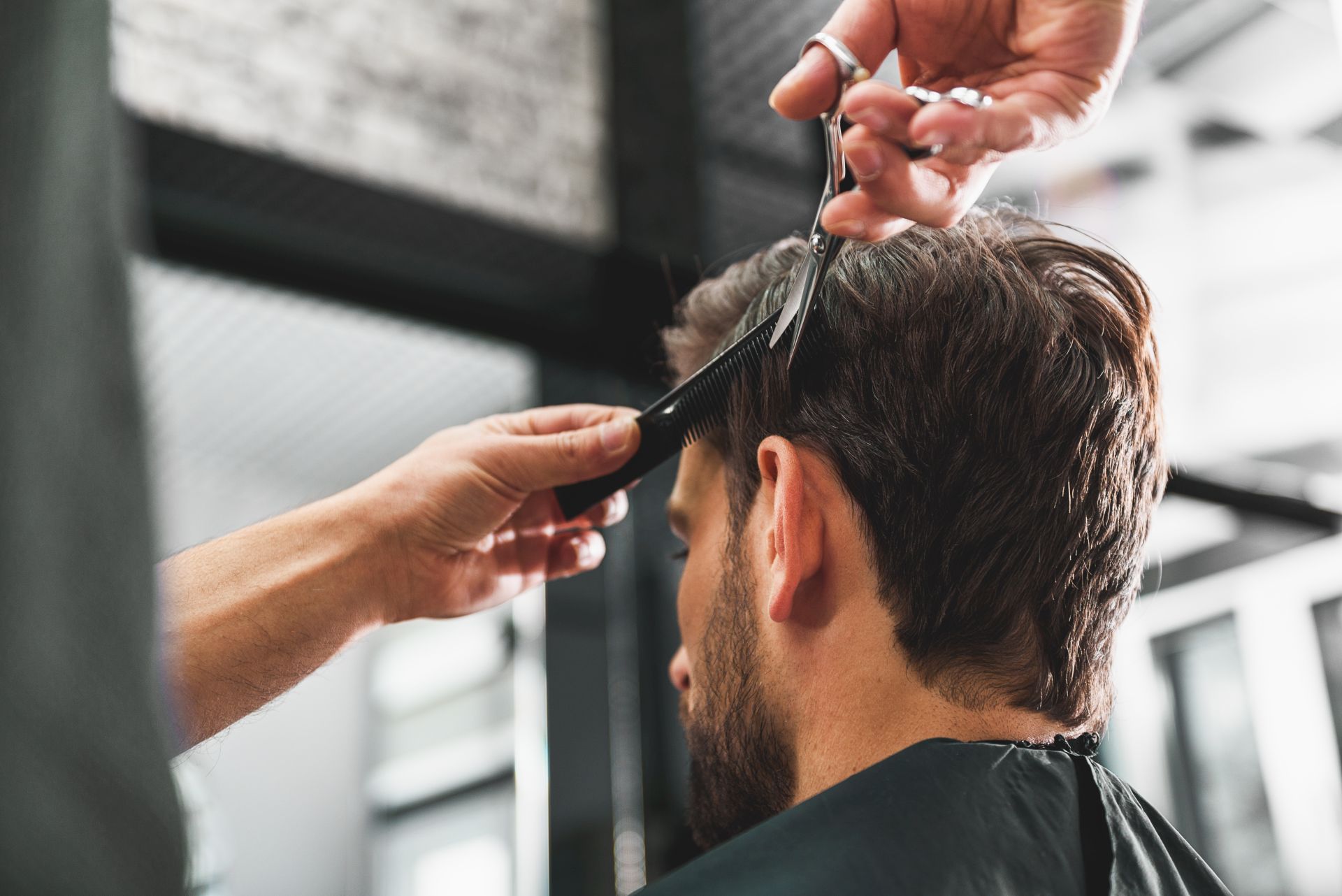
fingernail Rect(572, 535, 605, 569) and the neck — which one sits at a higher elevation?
fingernail Rect(572, 535, 605, 569)

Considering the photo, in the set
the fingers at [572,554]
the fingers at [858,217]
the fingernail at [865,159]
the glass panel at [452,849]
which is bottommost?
the glass panel at [452,849]

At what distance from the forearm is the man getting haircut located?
563 mm

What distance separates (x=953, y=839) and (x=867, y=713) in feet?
0.68

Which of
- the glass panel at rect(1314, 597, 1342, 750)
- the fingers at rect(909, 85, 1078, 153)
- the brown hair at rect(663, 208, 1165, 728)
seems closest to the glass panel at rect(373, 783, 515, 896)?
the brown hair at rect(663, 208, 1165, 728)

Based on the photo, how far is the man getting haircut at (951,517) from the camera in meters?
1.21

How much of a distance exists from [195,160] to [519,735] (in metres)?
1.47

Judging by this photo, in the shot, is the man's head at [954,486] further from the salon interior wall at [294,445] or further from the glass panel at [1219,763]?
the glass panel at [1219,763]

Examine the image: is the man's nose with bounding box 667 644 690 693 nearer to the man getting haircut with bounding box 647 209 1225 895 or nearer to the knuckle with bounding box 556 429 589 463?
the man getting haircut with bounding box 647 209 1225 895

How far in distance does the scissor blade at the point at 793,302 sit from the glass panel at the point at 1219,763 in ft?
9.21

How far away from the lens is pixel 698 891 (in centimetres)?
100

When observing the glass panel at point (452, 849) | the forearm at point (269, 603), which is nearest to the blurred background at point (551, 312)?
the glass panel at point (452, 849)

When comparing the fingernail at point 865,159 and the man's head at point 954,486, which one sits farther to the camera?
the man's head at point 954,486

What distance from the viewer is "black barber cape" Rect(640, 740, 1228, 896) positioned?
980 millimetres

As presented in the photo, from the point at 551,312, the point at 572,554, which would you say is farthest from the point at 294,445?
the point at 572,554
